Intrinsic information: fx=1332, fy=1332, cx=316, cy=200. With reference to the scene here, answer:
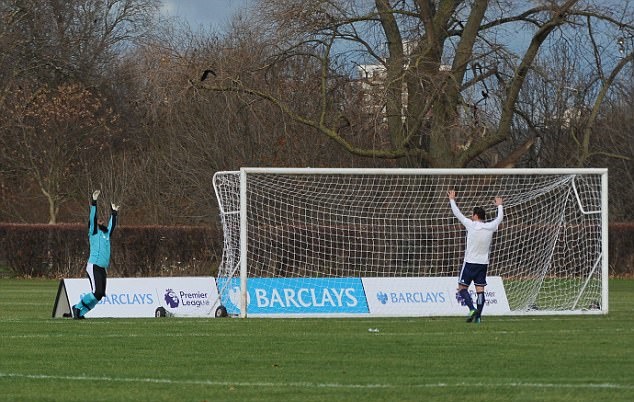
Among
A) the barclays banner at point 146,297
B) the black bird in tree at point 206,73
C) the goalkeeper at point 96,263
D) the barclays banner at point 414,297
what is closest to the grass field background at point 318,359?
the goalkeeper at point 96,263

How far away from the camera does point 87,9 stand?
213ft

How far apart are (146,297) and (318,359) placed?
9333mm

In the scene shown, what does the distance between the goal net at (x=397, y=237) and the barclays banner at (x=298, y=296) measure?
2cm

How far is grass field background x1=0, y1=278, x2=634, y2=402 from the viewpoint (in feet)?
38.1

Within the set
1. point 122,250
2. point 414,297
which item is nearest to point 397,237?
point 414,297

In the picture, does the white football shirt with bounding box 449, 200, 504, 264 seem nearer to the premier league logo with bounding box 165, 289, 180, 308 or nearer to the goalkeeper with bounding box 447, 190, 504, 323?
the goalkeeper with bounding box 447, 190, 504, 323

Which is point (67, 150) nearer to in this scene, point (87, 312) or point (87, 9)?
point (87, 9)

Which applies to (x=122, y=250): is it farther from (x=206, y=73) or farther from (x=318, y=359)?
(x=318, y=359)

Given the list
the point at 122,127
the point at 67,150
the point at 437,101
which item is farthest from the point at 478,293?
the point at 122,127

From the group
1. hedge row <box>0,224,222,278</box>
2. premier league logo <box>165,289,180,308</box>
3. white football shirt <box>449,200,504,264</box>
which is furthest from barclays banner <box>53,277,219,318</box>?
hedge row <box>0,224,222,278</box>

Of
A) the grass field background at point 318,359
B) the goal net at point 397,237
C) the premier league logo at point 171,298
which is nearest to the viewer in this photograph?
the grass field background at point 318,359

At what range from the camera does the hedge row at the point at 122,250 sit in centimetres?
4134

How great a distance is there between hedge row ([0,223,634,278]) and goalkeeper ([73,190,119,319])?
18.1 meters

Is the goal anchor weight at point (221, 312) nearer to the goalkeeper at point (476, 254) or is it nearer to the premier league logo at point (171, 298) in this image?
the premier league logo at point (171, 298)
